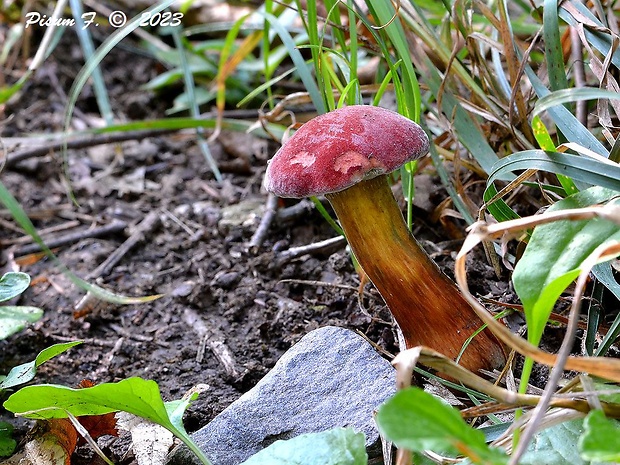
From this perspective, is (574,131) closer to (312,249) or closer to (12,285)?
(312,249)

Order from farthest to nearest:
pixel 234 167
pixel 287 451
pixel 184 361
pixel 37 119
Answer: pixel 37 119
pixel 234 167
pixel 184 361
pixel 287 451

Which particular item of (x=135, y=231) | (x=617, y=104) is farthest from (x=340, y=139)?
(x=135, y=231)

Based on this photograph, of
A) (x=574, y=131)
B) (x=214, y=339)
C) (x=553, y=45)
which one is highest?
(x=553, y=45)

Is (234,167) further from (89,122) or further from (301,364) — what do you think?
(301,364)

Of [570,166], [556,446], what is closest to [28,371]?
[556,446]

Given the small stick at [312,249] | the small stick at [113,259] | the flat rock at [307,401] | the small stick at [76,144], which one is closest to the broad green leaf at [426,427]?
the flat rock at [307,401]

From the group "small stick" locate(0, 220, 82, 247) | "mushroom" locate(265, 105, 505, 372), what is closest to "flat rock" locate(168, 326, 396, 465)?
"mushroom" locate(265, 105, 505, 372)
